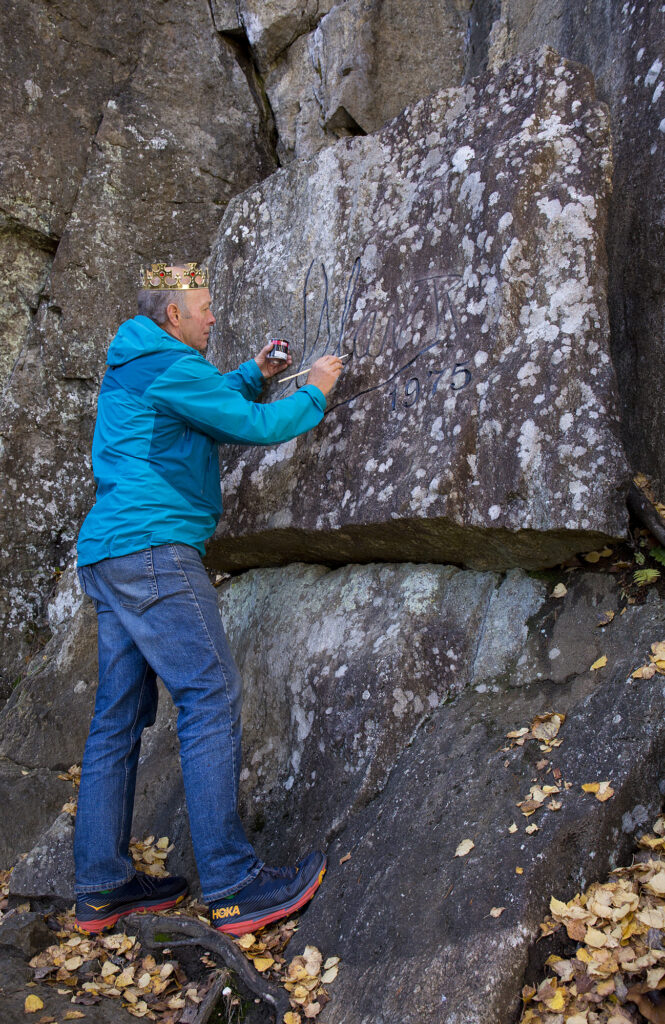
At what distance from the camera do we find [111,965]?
2949mm

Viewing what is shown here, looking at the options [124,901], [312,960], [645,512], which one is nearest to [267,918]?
[312,960]

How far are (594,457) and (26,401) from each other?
4.30 meters

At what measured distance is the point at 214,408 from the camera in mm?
3127

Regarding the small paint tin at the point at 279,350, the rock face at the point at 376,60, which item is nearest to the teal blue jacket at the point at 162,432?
the small paint tin at the point at 279,350

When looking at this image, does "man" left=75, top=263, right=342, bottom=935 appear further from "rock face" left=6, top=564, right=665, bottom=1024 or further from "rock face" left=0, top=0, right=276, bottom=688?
"rock face" left=0, top=0, right=276, bottom=688

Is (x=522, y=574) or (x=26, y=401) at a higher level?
(x=26, y=401)

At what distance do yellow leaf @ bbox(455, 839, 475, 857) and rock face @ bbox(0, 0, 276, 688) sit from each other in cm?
392

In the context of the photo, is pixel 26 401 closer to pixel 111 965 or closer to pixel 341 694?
pixel 341 694

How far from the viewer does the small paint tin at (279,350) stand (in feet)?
12.9

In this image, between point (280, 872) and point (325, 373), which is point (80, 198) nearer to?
point (325, 373)

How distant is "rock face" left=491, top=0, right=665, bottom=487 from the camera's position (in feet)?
11.1

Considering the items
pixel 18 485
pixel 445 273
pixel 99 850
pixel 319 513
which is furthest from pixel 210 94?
pixel 99 850

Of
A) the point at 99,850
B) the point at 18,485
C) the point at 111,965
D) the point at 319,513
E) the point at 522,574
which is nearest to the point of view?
the point at 111,965

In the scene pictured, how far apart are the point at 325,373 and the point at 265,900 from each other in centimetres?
204
